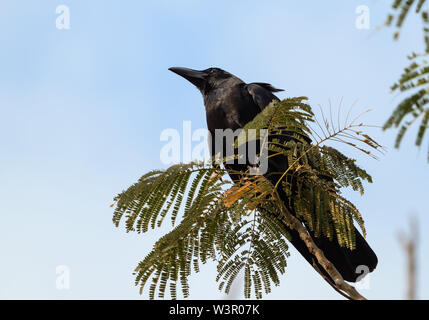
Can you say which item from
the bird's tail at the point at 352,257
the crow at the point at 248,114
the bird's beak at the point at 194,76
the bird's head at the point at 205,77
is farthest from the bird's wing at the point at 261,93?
the bird's tail at the point at 352,257

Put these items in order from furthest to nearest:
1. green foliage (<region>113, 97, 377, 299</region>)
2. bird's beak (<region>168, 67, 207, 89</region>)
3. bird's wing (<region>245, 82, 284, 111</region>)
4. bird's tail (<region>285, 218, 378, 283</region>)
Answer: bird's beak (<region>168, 67, 207, 89</region>) → bird's wing (<region>245, 82, 284, 111</region>) → bird's tail (<region>285, 218, 378, 283</region>) → green foliage (<region>113, 97, 377, 299</region>)

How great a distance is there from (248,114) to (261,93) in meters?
0.29

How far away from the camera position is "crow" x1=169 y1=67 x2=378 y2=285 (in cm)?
474

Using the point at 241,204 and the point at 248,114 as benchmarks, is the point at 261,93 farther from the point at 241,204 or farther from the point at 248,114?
the point at 241,204

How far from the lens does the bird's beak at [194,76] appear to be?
7.38 meters

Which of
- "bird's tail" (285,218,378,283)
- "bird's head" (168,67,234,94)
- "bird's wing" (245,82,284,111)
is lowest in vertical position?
"bird's tail" (285,218,378,283)

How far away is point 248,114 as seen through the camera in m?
6.25

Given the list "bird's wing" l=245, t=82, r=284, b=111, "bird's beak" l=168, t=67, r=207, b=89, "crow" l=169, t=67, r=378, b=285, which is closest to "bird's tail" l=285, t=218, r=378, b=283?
"crow" l=169, t=67, r=378, b=285

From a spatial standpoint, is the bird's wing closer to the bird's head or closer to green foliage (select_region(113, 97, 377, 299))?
the bird's head

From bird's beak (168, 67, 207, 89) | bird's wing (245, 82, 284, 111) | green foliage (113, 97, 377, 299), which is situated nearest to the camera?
green foliage (113, 97, 377, 299)

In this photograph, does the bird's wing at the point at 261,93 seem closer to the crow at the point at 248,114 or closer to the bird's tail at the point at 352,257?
the crow at the point at 248,114

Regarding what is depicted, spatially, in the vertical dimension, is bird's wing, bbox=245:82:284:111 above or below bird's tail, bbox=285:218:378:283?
above

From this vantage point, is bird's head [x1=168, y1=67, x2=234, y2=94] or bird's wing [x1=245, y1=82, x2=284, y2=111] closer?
bird's wing [x1=245, y1=82, x2=284, y2=111]
